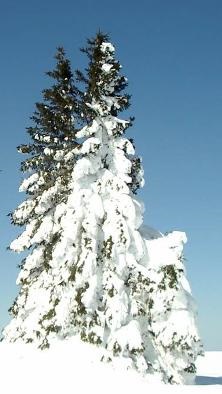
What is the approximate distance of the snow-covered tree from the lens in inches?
827

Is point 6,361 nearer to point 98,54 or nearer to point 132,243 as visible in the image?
point 132,243

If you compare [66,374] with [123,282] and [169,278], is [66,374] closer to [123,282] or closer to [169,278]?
[123,282]

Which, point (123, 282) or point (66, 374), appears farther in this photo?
point (123, 282)

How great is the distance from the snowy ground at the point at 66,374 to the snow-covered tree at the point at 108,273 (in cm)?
71

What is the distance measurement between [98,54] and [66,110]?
9.98 ft

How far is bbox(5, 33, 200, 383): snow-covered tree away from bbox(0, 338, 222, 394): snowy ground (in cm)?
71

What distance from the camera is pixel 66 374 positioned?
57.0 ft

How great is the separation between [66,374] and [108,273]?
5.10 meters

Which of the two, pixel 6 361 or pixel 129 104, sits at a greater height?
pixel 129 104

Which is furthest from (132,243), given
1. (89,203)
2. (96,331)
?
(96,331)

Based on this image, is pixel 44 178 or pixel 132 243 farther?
pixel 44 178

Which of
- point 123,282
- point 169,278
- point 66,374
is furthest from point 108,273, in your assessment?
point 66,374

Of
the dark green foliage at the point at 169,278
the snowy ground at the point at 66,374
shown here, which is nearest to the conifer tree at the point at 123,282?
the dark green foliage at the point at 169,278

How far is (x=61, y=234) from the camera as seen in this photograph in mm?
22875
